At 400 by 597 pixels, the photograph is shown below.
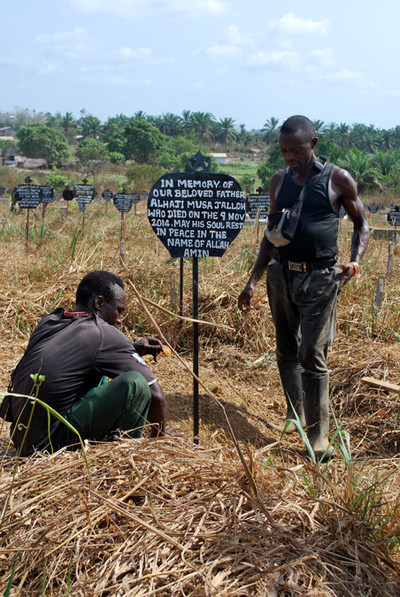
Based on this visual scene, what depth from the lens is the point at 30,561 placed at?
5.59 ft

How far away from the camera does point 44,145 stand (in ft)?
195

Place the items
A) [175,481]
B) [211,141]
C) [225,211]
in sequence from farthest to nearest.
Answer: [211,141], [225,211], [175,481]

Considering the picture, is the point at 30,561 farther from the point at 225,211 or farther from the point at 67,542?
the point at 225,211

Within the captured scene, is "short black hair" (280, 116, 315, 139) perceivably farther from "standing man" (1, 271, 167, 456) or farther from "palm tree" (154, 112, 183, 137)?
"palm tree" (154, 112, 183, 137)

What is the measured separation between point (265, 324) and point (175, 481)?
315cm

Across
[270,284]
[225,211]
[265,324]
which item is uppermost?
[225,211]

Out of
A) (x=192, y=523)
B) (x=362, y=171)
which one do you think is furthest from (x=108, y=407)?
(x=362, y=171)

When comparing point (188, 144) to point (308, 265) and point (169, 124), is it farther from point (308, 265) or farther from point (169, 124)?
point (308, 265)

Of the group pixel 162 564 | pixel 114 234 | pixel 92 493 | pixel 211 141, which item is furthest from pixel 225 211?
pixel 211 141

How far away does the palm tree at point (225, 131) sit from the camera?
324 ft

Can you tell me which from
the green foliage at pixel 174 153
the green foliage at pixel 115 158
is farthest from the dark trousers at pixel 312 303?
the green foliage at pixel 115 158

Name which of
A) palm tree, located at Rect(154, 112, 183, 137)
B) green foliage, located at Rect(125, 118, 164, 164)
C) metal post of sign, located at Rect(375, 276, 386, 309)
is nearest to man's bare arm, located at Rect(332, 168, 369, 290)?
metal post of sign, located at Rect(375, 276, 386, 309)

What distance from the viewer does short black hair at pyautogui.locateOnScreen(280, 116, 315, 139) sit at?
3.01 metres

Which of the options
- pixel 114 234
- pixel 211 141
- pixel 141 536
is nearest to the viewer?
pixel 141 536
